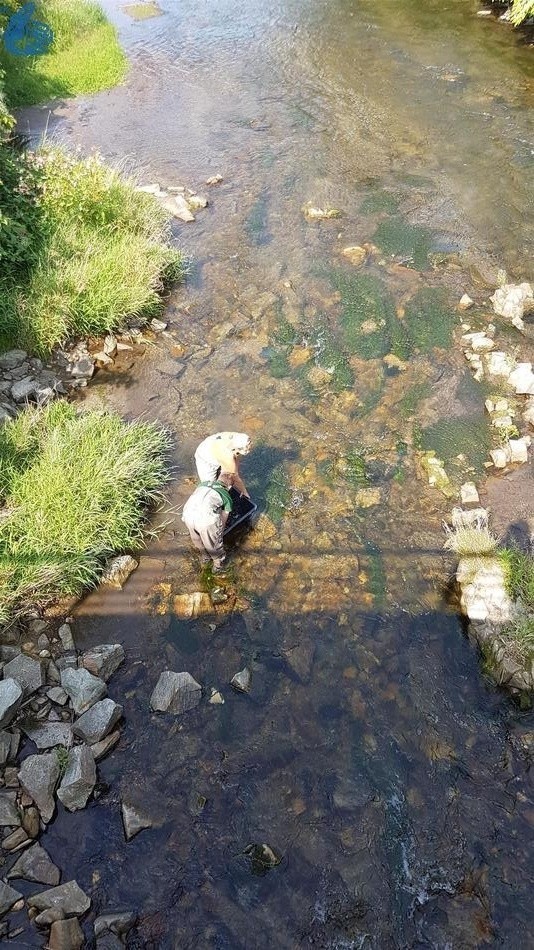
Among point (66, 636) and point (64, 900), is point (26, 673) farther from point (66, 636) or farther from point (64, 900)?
point (64, 900)

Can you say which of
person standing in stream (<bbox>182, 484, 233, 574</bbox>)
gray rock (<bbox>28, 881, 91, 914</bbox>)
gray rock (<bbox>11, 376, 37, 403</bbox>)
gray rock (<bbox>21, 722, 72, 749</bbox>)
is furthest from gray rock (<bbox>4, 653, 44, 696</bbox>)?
gray rock (<bbox>11, 376, 37, 403</bbox>)

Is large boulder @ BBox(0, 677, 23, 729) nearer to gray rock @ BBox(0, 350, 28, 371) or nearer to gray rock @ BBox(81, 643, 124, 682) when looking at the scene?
gray rock @ BBox(81, 643, 124, 682)

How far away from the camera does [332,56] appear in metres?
19.8

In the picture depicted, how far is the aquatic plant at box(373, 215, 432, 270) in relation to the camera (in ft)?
37.6

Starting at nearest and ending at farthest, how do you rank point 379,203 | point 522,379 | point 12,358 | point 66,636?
1. point 66,636
2. point 522,379
3. point 12,358
4. point 379,203

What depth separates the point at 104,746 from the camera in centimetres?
539

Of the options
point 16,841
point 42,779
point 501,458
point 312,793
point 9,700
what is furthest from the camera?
point 501,458

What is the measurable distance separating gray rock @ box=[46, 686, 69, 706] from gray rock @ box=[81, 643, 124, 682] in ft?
1.07

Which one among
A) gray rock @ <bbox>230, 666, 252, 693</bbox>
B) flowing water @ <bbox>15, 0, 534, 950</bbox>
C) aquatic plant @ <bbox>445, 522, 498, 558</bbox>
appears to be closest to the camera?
flowing water @ <bbox>15, 0, 534, 950</bbox>

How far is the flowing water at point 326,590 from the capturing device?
4727 millimetres

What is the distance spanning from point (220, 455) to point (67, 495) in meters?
1.87

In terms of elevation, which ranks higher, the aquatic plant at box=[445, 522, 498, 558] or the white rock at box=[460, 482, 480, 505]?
the aquatic plant at box=[445, 522, 498, 558]

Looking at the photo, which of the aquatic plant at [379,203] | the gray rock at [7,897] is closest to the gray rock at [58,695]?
the gray rock at [7,897]

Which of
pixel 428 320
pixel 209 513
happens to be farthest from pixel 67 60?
pixel 209 513
